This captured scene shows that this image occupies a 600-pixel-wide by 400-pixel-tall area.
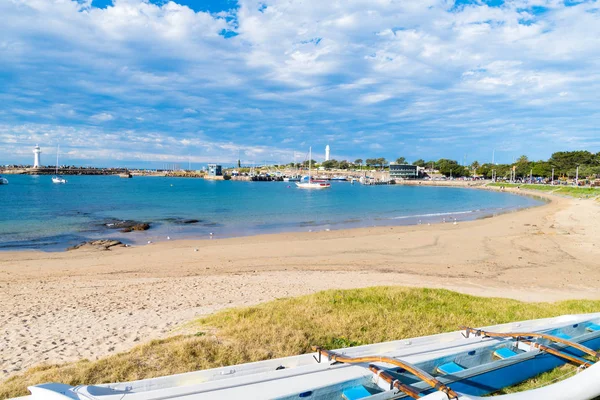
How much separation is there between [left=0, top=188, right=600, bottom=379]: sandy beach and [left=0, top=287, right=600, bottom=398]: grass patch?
1.49m

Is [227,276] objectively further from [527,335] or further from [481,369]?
[481,369]

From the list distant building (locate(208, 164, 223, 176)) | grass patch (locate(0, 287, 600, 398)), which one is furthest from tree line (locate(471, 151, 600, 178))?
distant building (locate(208, 164, 223, 176))

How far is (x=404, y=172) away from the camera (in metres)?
184

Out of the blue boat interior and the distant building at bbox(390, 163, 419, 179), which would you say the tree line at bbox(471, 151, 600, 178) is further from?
the blue boat interior

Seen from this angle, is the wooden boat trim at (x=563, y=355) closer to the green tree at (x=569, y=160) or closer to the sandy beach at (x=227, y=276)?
the sandy beach at (x=227, y=276)

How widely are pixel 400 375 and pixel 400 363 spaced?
0.20 metres

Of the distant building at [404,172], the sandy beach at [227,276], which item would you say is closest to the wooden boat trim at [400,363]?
the sandy beach at [227,276]

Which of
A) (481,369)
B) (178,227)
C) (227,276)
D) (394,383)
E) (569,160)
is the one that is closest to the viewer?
(394,383)

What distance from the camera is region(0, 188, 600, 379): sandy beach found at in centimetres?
795

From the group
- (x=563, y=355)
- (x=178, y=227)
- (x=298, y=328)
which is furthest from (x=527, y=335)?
(x=178, y=227)

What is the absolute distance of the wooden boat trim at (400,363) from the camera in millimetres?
3276

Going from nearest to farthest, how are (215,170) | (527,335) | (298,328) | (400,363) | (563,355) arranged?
(400,363)
(563,355)
(527,335)
(298,328)
(215,170)

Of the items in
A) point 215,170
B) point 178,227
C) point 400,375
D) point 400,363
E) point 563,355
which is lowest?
point 178,227

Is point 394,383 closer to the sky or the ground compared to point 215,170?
closer to the ground
